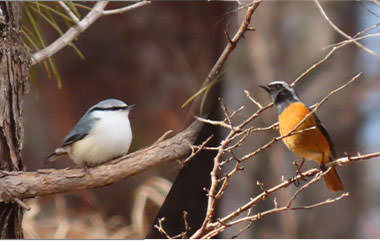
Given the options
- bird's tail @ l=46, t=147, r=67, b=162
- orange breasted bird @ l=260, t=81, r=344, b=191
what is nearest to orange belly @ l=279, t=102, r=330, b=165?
orange breasted bird @ l=260, t=81, r=344, b=191

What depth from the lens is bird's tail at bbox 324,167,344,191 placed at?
3.75 ft

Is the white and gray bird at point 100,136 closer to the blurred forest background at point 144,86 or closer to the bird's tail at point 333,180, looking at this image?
the blurred forest background at point 144,86

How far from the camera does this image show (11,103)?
1.08 meters

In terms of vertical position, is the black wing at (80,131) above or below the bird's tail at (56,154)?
above

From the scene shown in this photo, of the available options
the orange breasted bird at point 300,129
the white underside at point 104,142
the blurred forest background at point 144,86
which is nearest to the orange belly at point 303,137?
the orange breasted bird at point 300,129

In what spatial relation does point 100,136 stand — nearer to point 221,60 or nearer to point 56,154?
point 56,154

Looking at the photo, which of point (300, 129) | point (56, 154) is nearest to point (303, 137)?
point (300, 129)

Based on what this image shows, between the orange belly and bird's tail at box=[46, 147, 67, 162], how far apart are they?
17.7 inches

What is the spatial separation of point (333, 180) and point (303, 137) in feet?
0.54

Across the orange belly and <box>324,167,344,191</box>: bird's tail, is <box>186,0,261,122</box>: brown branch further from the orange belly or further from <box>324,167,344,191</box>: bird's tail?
<box>324,167,344,191</box>: bird's tail

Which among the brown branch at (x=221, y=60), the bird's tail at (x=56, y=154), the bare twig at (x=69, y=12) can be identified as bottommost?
the bird's tail at (x=56, y=154)

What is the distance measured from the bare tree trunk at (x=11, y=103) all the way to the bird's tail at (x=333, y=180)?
2.04 feet

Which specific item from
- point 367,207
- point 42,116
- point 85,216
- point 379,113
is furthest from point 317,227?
point 42,116

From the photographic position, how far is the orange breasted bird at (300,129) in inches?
42.2
